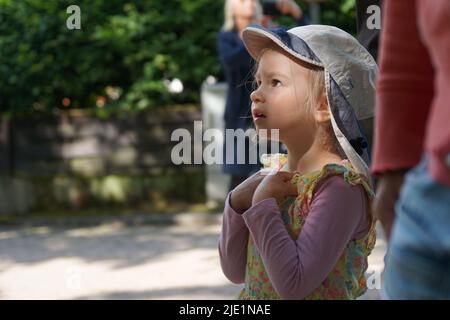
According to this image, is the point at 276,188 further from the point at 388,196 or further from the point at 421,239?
the point at 421,239

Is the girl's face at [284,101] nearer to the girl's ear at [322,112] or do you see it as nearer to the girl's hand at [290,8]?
the girl's ear at [322,112]

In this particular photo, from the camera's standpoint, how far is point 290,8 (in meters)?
6.13

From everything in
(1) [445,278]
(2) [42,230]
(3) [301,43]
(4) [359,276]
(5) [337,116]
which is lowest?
Answer: (2) [42,230]

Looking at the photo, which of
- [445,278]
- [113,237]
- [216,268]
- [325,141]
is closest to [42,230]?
[113,237]

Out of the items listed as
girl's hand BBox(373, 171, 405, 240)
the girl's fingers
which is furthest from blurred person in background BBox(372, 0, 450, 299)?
the girl's fingers

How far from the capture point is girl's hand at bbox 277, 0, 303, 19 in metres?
5.98

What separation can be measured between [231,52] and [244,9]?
39 cm

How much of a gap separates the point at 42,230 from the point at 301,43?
646cm

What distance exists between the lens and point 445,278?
127 centimetres

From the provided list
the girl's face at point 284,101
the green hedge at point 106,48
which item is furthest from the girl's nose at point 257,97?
the green hedge at point 106,48

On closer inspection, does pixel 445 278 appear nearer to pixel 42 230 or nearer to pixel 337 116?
pixel 337 116

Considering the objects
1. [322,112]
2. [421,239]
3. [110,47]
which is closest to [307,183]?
[322,112]

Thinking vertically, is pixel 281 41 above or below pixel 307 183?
above

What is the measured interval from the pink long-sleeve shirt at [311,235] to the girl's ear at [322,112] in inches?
6.7
